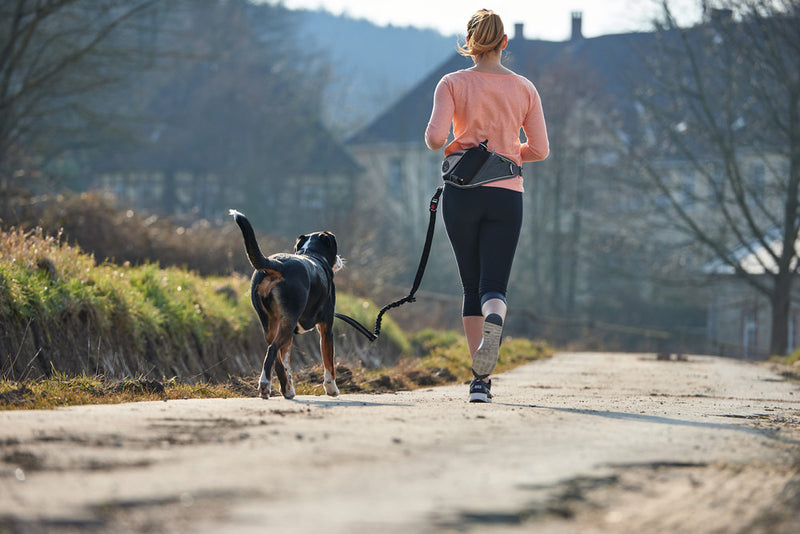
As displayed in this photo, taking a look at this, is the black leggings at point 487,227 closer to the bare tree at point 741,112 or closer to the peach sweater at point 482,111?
the peach sweater at point 482,111

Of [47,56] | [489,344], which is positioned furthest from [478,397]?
[47,56]

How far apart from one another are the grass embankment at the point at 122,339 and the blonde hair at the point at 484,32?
270cm

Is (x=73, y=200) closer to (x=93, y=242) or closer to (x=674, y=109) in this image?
(x=93, y=242)

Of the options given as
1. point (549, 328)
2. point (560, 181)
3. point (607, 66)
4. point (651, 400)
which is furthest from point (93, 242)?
point (607, 66)

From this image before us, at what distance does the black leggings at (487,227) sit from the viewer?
261 inches

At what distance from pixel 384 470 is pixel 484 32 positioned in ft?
13.1

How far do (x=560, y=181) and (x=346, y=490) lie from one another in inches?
1609

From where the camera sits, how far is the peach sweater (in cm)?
665

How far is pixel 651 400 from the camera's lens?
761 centimetres

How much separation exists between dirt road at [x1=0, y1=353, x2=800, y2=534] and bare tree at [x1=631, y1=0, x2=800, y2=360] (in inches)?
771

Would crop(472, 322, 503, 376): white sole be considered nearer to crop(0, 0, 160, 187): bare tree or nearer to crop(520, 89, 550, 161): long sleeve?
crop(520, 89, 550, 161): long sleeve

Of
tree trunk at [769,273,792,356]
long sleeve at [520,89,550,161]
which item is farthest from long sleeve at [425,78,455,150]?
tree trunk at [769,273,792,356]

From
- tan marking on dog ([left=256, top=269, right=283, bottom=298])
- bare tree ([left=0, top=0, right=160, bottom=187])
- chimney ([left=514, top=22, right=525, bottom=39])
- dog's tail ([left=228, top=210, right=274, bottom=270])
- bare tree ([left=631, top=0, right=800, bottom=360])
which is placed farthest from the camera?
chimney ([left=514, top=22, right=525, bottom=39])

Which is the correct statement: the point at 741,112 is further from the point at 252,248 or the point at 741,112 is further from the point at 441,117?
the point at 252,248
